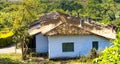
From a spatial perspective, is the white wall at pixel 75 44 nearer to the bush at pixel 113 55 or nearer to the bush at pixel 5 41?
the bush at pixel 5 41

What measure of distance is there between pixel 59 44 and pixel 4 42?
30.0 ft

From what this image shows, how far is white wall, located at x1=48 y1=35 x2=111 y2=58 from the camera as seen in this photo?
95.5ft

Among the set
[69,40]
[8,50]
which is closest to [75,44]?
[69,40]

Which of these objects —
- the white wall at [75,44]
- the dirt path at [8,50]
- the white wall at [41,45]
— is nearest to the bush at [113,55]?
the white wall at [75,44]

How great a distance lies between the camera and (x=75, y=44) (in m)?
29.6

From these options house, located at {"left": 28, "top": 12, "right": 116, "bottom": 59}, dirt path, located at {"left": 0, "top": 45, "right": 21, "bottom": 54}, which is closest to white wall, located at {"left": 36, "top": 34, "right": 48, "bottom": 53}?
house, located at {"left": 28, "top": 12, "right": 116, "bottom": 59}

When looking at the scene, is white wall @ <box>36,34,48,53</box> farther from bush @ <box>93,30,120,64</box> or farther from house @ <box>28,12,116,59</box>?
bush @ <box>93,30,120,64</box>

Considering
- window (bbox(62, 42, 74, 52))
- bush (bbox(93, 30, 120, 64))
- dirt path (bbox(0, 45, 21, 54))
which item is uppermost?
bush (bbox(93, 30, 120, 64))

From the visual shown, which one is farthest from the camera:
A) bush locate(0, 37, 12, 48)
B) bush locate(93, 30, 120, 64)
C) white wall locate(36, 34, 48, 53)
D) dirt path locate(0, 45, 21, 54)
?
bush locate(0, 37, 12, 48)

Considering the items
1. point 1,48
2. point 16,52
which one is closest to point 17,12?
point 16,52

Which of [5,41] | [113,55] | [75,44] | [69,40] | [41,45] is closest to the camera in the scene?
[113,55]

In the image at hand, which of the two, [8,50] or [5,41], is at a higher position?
[5,41]

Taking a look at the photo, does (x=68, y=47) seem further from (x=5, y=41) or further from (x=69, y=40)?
(x=5, y=41)

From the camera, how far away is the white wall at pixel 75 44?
95.5 feet
